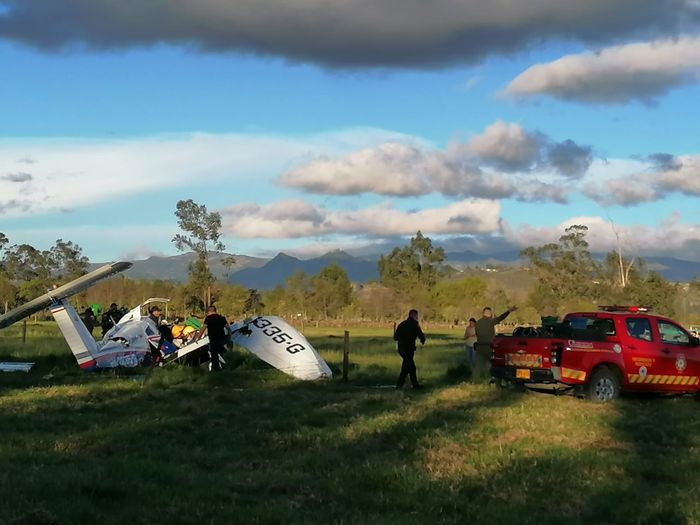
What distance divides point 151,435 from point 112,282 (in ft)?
332

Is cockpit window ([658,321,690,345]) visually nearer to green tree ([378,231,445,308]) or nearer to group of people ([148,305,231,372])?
group of people ([148,305,231,372])

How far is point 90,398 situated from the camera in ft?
49.9

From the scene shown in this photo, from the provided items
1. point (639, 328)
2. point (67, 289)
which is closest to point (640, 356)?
point (639, 328)

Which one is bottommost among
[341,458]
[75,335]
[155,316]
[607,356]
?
[341,458]

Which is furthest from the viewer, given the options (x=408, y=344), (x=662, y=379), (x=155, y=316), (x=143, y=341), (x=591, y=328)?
(x=155, y=316)

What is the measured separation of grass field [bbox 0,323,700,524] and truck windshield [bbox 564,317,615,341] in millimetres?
1401

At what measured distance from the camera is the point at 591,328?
674 inches

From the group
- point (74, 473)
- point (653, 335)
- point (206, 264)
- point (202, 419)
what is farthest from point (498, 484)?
point (206, 264)

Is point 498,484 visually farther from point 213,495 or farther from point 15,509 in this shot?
point 15,509

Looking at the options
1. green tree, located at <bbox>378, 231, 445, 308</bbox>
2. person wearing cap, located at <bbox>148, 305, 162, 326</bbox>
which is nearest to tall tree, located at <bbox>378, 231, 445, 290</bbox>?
green tree, located at <bbox>378, 231, 445, 308</bbox>

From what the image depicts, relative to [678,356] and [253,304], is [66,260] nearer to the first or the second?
[253,304]

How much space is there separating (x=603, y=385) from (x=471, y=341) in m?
6.46

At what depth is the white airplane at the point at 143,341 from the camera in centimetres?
2075

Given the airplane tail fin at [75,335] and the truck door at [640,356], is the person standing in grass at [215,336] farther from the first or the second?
the truck door at [640,356]
